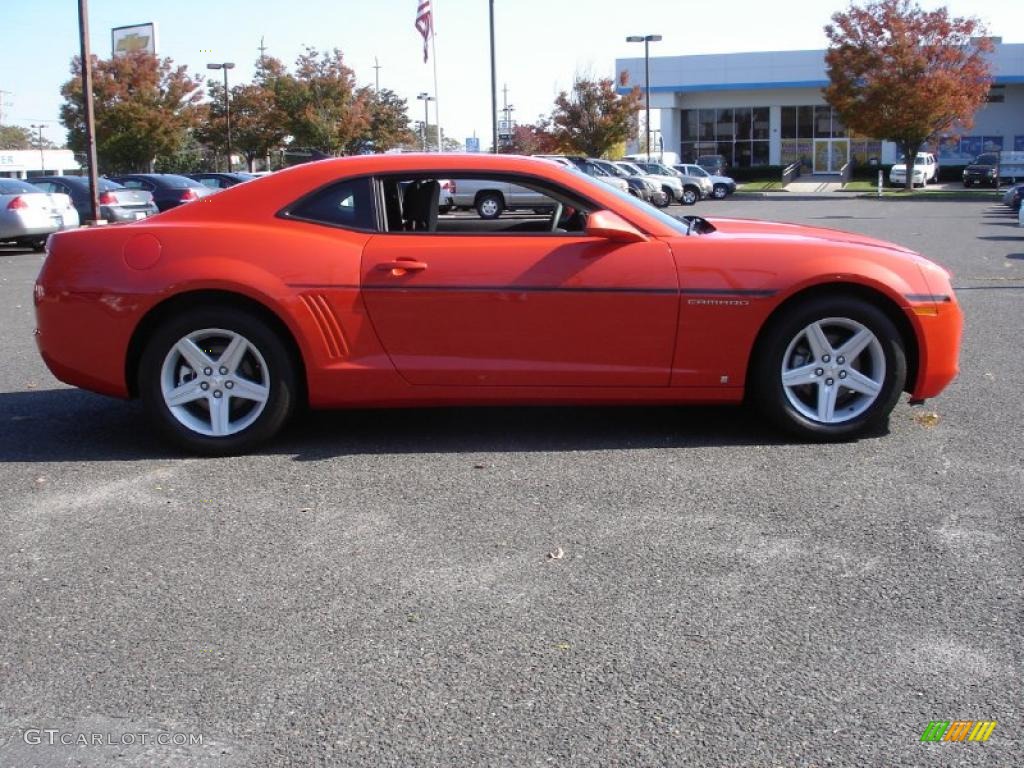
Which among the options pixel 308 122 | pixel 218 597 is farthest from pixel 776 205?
pixel 218 597

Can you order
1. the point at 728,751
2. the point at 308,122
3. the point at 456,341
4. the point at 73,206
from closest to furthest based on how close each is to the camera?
the point at 728,751, the point at 456,341, the point at 73,206, the point at 308,122

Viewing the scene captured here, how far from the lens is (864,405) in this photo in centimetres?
568

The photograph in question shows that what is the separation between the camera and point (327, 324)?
5.54m

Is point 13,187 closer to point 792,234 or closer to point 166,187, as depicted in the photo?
point 166,187

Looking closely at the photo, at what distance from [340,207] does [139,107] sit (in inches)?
1736

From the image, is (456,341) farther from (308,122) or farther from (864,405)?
(308,122)

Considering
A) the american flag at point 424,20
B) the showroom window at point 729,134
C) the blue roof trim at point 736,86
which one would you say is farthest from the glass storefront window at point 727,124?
the american flag at point 424,20

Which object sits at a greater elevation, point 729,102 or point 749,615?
point 729,102

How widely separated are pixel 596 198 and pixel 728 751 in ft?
11.1

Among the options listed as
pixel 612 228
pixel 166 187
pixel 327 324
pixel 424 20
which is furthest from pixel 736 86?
pixel 327 324

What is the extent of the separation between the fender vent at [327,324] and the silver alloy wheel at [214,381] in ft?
1.09

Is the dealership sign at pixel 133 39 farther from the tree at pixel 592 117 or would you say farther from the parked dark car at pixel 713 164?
the parked dark car at pixel 713 164

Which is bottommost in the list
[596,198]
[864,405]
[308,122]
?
[864,405]

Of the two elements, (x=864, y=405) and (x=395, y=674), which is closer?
(x=395, y=674)
